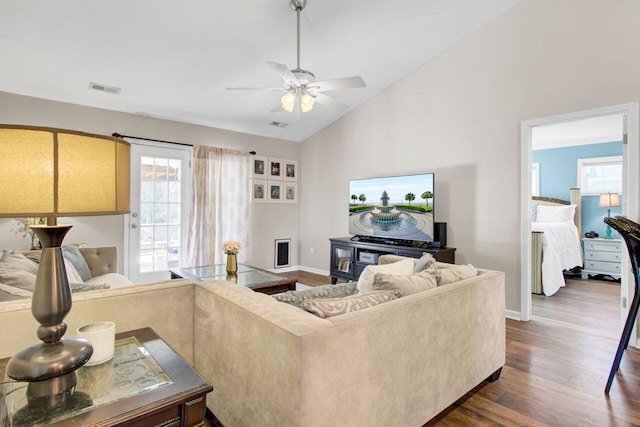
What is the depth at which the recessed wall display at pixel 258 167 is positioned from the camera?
5474mm

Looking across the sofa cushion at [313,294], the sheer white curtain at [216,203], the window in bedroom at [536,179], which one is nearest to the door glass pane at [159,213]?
the sheer white curtain at [216,203]

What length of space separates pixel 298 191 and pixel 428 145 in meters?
2.70

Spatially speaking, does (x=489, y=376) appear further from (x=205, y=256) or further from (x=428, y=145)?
(x=205, y=256)

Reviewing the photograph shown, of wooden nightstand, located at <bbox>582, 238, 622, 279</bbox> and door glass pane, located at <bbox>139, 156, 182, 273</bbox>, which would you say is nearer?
door glass pane, located at <bbox>139, 156, 182, 273</bbox>

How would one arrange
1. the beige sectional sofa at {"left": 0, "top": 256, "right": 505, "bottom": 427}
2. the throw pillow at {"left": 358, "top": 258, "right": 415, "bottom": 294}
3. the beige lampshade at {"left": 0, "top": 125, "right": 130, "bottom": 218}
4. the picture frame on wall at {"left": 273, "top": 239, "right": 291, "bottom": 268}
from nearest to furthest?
the beige lampshade at {"left": 0, "top": 125, "right": 130, "bottom": 218} < the beige sectional sofa at {"left": 0, "top": 256, "right": 505, "bottom": 427} < the throw pillow at {"left": 358, "top": 258, "right": 415, "bottom": 294} < the picture frame on wall at {"left": 273, "top": 239, "right": 291, "bottom": 268}

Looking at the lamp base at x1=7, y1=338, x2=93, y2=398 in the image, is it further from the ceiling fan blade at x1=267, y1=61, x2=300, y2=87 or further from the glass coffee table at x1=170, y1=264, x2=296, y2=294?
the ceiling fan blade at x1=267, y1=61, x2=300, y2=87

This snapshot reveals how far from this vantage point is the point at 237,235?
17.2ft

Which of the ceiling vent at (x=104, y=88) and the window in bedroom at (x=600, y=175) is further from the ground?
the ceiling vent at (x=104, y=88)

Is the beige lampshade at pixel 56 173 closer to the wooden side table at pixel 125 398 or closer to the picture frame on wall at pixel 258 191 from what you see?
the wooden side table at pixel 125 398

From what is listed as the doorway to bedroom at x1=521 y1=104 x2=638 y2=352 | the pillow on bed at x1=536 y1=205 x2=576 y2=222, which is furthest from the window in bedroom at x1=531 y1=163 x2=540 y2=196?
the pillow on bed at x1=536 y1=205 x2=576 y2=222

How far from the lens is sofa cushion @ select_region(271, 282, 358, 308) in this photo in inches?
67.6

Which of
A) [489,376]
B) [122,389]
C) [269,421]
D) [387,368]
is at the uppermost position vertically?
[122,389]

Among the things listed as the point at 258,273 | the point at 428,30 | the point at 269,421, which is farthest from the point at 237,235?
the point at 269,421

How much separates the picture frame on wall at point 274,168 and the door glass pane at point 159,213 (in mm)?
1537
